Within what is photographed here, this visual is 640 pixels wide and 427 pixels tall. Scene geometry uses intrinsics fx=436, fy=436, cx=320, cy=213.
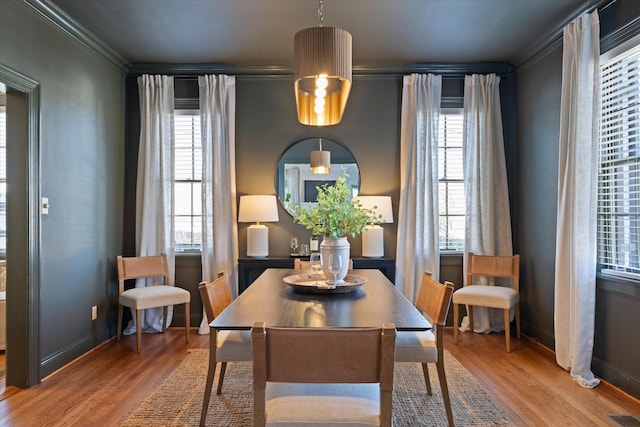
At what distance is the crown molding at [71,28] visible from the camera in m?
3.12

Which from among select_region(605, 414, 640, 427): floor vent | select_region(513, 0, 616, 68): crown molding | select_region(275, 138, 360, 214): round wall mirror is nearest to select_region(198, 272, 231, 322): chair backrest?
select_region(275, 138, 360, 214): round wall mirror

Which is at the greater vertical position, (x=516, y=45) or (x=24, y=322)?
(x=516, y=45)

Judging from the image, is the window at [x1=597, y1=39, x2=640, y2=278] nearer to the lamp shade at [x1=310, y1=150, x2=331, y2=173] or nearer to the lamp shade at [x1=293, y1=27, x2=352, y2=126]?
the lamp shade at [x1=293, y1=27, x2=352, y2=126]

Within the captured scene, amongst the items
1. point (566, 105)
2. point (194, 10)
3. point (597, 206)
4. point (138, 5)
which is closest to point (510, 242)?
point (597, 206)

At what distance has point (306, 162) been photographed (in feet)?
15.0

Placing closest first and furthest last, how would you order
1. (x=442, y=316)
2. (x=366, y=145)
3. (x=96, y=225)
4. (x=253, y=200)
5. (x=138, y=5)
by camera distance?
(x=442, y=316) → (x=138, y=5) → (x=96, y=225) → (x=253, y=200) → (x=366, y=145)

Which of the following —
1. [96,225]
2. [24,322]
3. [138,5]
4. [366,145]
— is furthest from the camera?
[366,145]

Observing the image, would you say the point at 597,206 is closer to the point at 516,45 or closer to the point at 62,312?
the point at 516,45

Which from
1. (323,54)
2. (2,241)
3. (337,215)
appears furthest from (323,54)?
(2,241)

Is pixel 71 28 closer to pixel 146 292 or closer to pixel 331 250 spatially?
pixel 146 292

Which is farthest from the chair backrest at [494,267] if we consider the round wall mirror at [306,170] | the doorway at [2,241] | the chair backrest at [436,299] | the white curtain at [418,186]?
the doorway at [2,241]

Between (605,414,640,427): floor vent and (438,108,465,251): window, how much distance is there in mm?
Answer: 2259

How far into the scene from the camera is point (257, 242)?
4266mm

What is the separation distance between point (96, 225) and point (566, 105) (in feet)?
13.3
